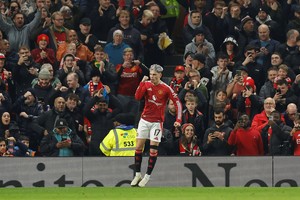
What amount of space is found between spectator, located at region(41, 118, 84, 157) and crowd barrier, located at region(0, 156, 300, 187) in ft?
4.01

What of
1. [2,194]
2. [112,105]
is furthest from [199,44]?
[2,194]

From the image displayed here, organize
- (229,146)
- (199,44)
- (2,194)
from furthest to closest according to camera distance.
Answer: (199,44) < (229,146) < (2,194)

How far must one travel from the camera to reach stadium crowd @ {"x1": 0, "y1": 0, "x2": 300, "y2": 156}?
72.6 feet

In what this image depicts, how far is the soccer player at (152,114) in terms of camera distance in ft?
65.6

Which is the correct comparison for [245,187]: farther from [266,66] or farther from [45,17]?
[45,17]

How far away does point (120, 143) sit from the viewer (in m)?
21.3

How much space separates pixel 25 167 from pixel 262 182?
4.35 metres

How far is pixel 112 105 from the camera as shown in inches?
932

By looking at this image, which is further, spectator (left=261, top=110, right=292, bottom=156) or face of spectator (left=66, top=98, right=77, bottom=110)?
face of spectator (left=66, top=98, right=77, bottom=110)

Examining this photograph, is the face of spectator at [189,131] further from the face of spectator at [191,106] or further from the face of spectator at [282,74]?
the face of spectator at [282,74]

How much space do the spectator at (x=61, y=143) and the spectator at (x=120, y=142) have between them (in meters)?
0.84

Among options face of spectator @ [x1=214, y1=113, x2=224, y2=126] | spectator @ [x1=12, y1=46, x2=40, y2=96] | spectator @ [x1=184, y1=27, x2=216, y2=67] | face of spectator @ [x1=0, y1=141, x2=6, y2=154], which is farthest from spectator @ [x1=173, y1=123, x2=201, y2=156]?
spectator @ [x1=12, y1=46, x2=40, y2=96]

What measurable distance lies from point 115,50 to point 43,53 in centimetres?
162

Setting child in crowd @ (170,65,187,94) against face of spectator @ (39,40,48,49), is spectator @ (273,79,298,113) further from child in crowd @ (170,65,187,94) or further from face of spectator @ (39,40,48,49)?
face of spectator @ (39,40,48,49)
